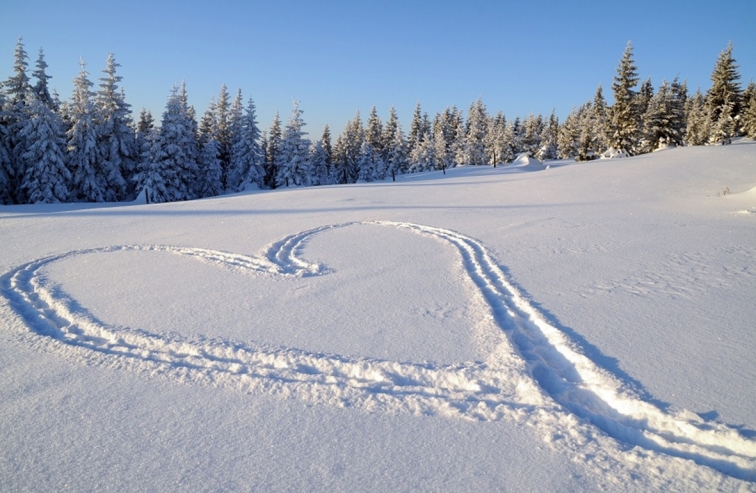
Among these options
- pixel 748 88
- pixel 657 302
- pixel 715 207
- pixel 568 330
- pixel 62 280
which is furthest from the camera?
pixel 748 88

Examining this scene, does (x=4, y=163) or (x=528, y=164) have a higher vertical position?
(x=528, y=164)

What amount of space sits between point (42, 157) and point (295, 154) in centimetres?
2025

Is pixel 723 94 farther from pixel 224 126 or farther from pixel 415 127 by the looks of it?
pixel 224 126

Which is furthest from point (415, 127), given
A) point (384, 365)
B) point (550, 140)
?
point (384, 365)

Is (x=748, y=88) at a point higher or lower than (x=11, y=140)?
higher

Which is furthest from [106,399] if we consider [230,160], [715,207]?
[230,160]

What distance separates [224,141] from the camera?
4416 cm

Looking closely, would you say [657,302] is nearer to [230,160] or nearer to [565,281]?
[565,281]

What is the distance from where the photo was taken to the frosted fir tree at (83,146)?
28.8 meters

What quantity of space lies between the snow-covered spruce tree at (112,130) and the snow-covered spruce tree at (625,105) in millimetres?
44006

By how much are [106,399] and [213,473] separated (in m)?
1.49

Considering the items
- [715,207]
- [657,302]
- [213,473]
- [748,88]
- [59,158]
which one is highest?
[748,88]

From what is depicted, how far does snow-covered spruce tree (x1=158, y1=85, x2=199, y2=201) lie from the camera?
32125 millimetres

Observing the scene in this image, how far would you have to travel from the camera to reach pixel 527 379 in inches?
138
